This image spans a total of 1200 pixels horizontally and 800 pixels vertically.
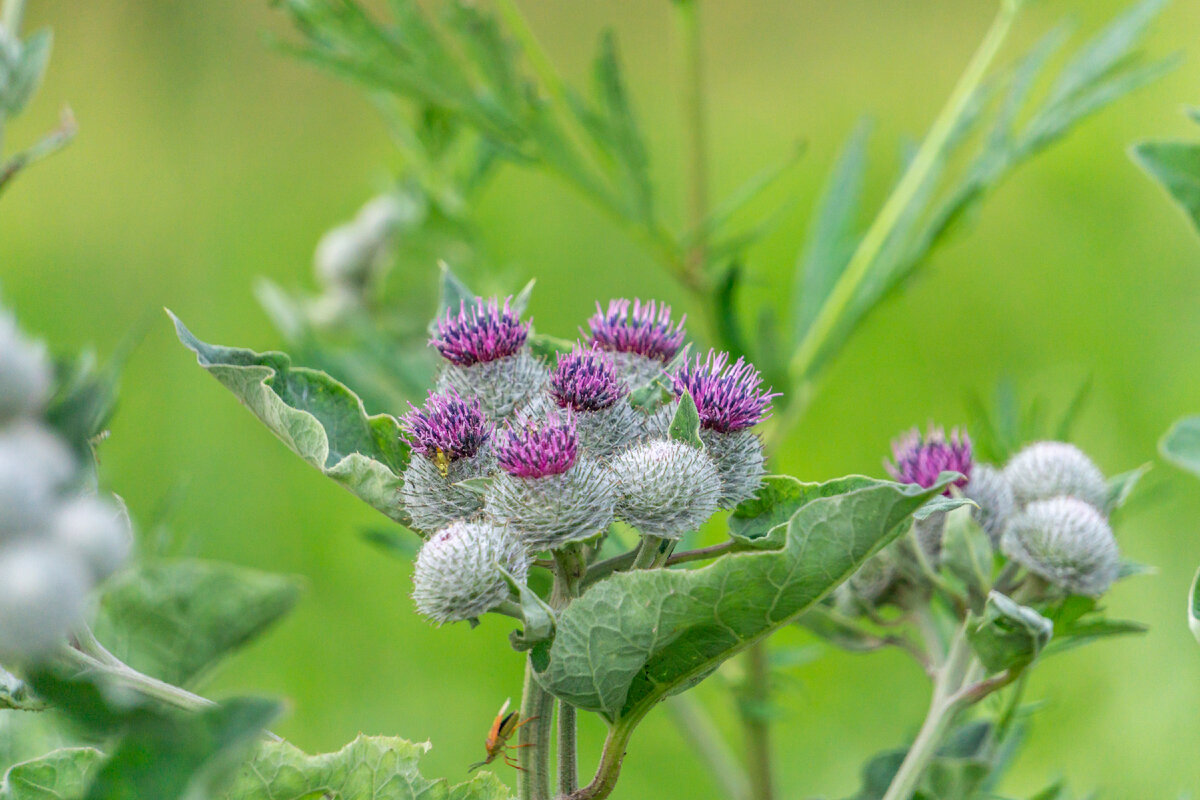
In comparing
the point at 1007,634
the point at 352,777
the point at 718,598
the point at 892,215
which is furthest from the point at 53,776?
the point at 892,215

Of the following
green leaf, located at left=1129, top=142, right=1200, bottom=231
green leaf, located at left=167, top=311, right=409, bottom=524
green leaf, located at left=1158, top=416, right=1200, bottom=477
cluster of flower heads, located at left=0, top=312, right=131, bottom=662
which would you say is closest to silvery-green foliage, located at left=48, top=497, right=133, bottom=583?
cluster of flower heads, located at left=0, top=312, right=131, bottom=662

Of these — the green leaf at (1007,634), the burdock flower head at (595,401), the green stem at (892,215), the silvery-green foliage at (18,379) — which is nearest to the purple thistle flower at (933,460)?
the green leaf at (1007,634)

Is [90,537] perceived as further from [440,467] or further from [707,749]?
[707,749]

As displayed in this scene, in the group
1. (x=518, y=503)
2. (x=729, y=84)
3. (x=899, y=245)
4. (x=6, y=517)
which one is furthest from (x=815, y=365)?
(x=729, y=84)

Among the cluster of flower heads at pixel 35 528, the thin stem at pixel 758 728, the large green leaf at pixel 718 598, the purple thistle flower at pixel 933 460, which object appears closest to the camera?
the cluster of flower heads at pixel 35 528

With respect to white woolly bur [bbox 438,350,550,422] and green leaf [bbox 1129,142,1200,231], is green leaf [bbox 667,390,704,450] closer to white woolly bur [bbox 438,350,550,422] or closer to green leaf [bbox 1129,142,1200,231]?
white woolly bur [bbox 438,350,550,422]

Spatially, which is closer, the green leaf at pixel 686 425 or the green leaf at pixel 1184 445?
the green leaf at pixel 686 425

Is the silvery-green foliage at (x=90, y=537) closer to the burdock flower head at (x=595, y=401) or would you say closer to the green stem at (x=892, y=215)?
the burdock flower head at (x=595, y=401)
